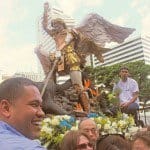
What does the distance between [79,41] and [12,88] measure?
920 cm

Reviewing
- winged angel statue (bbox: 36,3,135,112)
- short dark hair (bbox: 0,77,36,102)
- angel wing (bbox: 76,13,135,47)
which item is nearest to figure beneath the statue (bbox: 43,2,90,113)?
winged angel statue (bbox: 36,3,135,112)

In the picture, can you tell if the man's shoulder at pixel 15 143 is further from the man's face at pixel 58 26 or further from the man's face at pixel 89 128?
the man's face at pixel 58 26

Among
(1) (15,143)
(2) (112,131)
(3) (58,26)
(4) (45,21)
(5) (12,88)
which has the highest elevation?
(4) (45,21)

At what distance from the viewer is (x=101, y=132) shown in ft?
21.7

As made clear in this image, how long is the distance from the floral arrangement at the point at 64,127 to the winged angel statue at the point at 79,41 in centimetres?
369

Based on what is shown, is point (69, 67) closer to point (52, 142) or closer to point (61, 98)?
point (61, 98)

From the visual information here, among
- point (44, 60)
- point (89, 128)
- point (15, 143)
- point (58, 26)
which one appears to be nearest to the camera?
point (15, 143)

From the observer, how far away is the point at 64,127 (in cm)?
632

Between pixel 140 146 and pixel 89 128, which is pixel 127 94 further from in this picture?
pixel 140 146

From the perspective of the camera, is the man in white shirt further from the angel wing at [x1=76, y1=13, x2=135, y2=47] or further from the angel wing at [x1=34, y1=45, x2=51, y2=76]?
the angel wing at [x1=34, y1=45, x2=51, y2=76]

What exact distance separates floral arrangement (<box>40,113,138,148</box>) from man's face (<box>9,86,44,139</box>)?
3.78 metres

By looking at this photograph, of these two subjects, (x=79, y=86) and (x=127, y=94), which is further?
(x=79, y=86)

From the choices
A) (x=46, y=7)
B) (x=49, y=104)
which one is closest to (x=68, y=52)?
(x=46, y=7)

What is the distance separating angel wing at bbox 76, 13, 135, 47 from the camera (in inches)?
460
